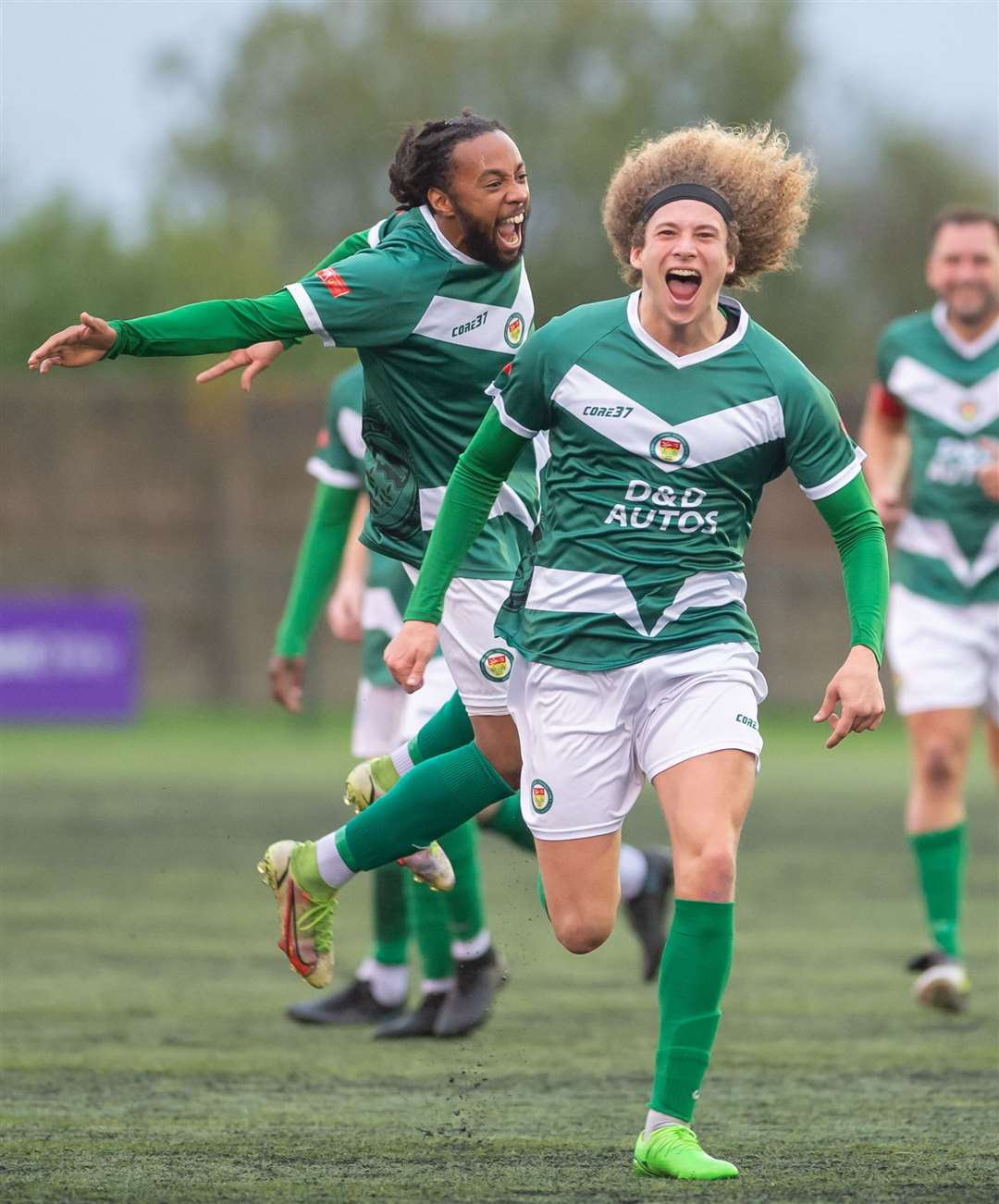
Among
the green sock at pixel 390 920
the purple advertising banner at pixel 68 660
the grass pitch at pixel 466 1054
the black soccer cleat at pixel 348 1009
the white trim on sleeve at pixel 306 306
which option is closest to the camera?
the grass pitch at pixel 466 1054

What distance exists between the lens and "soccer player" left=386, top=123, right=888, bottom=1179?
4.43 m

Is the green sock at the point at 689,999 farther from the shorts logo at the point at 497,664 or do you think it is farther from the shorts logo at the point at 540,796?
the shorts logo at the point at 497,664

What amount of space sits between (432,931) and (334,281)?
2.36 m

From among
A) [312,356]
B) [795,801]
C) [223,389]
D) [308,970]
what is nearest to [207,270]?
[312,356]

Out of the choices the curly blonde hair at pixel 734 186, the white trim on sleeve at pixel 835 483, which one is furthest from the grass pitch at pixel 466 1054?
the curly blonde hair at pixel 734 186

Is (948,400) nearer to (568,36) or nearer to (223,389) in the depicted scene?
(223,389)

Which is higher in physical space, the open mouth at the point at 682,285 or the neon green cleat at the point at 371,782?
the open mouth at the point at 682,285

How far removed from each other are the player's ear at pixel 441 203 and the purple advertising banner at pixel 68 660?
1511 centimetres

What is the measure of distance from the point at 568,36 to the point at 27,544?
29259mm

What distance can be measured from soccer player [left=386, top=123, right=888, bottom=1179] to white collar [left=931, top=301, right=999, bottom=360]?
290 cm

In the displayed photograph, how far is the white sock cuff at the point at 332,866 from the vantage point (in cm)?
522

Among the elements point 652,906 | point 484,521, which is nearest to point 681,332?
point 484,521

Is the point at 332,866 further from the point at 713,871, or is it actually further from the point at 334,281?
the point at 334,281

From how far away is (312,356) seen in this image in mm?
30062
